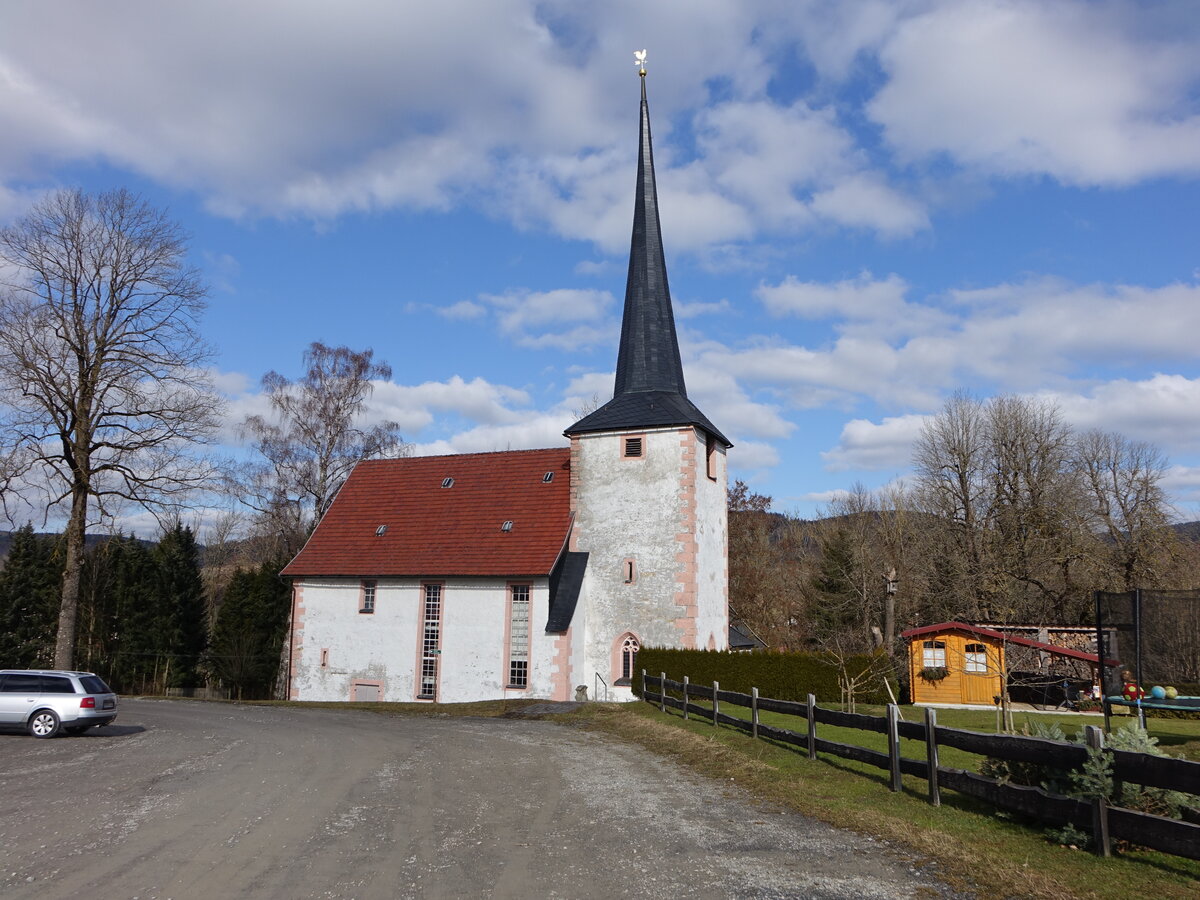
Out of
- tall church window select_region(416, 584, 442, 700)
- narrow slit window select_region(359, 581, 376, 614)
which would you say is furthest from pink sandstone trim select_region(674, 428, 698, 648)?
narrow slit window select_region(359, 581, 376, 614)

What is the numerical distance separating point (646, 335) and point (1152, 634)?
20.5 metres

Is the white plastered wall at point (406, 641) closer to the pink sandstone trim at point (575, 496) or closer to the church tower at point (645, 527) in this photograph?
the pink sandstone trim at point (575, 496)

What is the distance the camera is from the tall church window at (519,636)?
27.7 meters

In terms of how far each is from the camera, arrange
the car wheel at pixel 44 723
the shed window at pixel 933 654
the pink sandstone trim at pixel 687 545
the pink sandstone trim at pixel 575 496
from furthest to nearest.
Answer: the shed window at pixel 933 654
the pink sandstone trim at pixel 575 496
the pink sandstone trim at pixel 687 545
the car wheel at pixel 44 723

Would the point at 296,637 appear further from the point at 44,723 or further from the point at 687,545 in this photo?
the point at 687,545

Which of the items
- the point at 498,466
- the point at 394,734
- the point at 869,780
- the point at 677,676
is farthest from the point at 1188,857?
the point at 498,466

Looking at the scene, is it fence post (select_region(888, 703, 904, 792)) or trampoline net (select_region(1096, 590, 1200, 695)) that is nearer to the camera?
fence post (select_region(888, 703, 904, 792))

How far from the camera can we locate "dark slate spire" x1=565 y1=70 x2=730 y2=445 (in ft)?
97.4

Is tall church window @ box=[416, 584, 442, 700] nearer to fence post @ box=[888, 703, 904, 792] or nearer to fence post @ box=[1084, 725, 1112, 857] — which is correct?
fence post @ box=[888, 703, 904, 792]

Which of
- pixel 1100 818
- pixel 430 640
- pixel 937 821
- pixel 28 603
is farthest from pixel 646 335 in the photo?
pixel 28 603

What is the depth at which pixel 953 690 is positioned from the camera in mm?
29703

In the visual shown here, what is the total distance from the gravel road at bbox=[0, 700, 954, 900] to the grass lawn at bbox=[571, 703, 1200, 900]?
41 cm

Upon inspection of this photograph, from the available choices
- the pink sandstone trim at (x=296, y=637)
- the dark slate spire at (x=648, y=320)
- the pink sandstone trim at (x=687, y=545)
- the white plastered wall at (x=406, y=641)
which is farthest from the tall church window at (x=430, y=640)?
the dark slate spire at (x=648, y=320)

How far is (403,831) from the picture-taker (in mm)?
8734
